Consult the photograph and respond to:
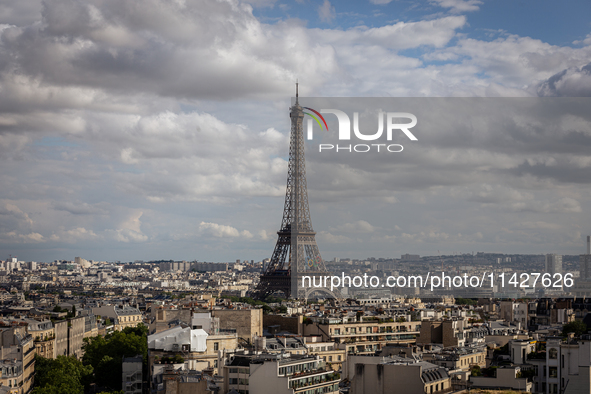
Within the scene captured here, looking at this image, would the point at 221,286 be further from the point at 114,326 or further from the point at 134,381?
the point at 134,381

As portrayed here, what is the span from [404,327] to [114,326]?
33.2m

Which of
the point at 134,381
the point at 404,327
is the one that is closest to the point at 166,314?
the point at 134,381

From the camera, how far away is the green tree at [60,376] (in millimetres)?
36997

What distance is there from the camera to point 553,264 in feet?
313

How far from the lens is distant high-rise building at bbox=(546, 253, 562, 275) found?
310 ft

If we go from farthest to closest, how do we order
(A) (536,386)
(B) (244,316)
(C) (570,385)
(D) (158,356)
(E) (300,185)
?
(E) (300,185), (B) (244,316), (D) (158,356), (A) (536,386), (C) (570,385)

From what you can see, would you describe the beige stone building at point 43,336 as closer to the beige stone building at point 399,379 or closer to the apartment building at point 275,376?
the apartment building at point 275,376

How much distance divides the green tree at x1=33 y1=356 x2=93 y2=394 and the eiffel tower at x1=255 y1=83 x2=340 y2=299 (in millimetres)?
59744

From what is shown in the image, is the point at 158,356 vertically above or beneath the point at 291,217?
beneath

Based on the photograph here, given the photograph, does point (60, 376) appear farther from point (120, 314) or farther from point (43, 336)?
point (120, 314)

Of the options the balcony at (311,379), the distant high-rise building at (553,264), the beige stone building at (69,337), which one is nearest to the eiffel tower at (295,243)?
the distant high-rise building at (553,264)

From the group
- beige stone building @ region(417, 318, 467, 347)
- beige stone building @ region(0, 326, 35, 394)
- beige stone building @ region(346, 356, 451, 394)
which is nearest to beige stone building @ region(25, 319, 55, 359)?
beige stone building @ region(0, 326, 35, 394)

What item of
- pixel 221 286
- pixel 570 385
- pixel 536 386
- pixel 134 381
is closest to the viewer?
pixel 570 385

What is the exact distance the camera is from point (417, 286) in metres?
109
